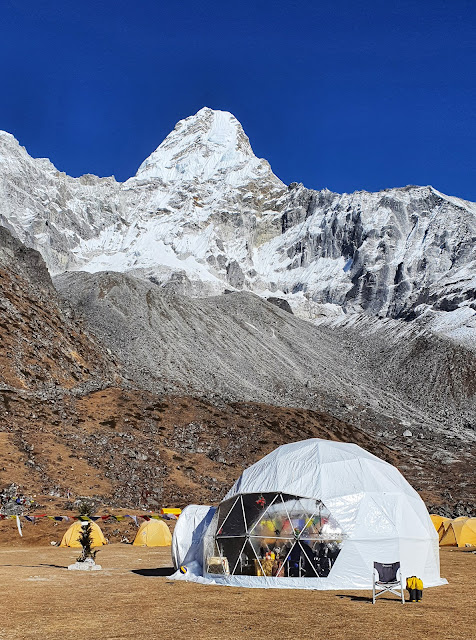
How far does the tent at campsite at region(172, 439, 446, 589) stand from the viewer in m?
17.9

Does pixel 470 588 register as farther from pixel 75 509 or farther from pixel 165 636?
pixel 75 509

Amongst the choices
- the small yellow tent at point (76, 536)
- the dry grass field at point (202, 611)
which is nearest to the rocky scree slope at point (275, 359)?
the small yellow tent at point (76, 536)

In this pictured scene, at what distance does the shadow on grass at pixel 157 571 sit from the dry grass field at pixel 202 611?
77 centimetres

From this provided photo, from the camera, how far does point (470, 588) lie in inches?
707

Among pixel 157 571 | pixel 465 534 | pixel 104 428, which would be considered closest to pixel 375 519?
pixel 157 571

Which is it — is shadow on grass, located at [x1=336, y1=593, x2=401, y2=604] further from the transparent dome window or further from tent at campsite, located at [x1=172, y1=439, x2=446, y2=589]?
the transparent dome window

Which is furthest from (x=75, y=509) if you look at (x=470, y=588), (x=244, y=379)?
(x=244, y=379)

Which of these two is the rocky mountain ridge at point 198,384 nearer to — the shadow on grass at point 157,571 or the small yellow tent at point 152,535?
the small yellow tent at point 152,535

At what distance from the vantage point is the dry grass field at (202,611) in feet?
37.3

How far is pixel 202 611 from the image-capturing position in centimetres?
1380

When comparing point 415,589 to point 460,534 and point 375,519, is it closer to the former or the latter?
point 375,519

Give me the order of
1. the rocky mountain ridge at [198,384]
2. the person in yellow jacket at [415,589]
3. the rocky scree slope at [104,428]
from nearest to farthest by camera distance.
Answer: the person in yellow jacket at [415,589], the rocky scree slope at [104,428], the rocky mountain ridge at [198,384]

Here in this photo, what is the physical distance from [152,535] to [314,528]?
18.7 m

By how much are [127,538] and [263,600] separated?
2228cm
